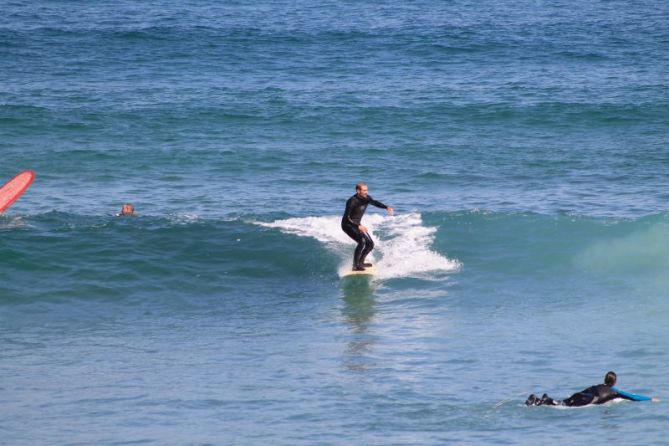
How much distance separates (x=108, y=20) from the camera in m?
49.5

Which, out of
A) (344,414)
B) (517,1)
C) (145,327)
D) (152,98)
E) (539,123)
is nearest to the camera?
(344,414)

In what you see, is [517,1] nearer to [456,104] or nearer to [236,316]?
[456,104]

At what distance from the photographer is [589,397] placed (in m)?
15.6

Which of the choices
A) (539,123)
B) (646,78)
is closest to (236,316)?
(539,123)

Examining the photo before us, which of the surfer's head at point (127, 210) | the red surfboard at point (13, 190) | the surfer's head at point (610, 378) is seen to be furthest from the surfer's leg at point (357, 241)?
the red surfboard at point (13, 190)

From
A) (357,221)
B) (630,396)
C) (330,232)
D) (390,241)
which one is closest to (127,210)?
(330,232)

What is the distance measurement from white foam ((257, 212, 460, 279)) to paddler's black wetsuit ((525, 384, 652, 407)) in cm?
706

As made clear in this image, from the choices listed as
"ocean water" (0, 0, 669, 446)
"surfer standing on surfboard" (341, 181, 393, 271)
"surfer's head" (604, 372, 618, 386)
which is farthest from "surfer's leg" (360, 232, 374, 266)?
"surfer's head" (604, 372, 618, 386)

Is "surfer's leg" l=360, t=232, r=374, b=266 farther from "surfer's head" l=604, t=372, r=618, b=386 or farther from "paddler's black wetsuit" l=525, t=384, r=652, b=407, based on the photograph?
"surfer's head" l=604, t=372, r=618, b=386

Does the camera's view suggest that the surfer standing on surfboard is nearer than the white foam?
Yes

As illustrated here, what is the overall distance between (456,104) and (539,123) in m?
2.79

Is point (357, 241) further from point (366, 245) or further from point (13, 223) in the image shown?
point (13, 223)

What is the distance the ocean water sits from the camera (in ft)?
53.0

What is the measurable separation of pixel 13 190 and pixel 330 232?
6085 millimetres
